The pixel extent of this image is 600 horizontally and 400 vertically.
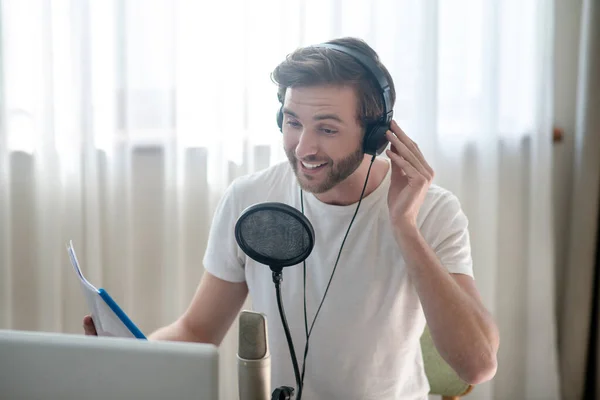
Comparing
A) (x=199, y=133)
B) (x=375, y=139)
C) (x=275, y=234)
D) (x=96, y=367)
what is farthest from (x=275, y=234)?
(x=199, y=133)

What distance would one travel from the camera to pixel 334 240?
A: 4.26 feet

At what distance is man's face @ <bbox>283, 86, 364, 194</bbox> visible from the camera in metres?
1.21

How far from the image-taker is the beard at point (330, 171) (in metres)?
1.23

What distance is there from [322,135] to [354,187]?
157mm

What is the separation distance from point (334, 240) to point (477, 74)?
104 cm

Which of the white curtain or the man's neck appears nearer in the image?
the man's neck

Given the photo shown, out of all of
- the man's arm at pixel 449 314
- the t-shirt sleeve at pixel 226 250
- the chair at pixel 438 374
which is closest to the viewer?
the man's arm at pixel 449 314

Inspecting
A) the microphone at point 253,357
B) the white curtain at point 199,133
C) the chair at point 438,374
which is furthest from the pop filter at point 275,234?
the white curtain at point 199,133

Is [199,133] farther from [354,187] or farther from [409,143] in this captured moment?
[409,143]

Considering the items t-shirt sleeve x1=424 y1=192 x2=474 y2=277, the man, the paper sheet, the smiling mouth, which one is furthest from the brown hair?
the paper sheet

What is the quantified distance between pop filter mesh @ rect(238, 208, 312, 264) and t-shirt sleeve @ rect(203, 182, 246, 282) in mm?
496

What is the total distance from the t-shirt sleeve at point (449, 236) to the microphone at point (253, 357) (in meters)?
0.57

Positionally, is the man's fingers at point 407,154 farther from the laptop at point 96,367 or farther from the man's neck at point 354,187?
the laptop at point 96,367

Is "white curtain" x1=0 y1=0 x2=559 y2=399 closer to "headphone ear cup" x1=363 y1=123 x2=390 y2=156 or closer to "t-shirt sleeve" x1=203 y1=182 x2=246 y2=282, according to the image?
"t-shirt sleeve" x1=203 y1=182 x2=246 y2=282
